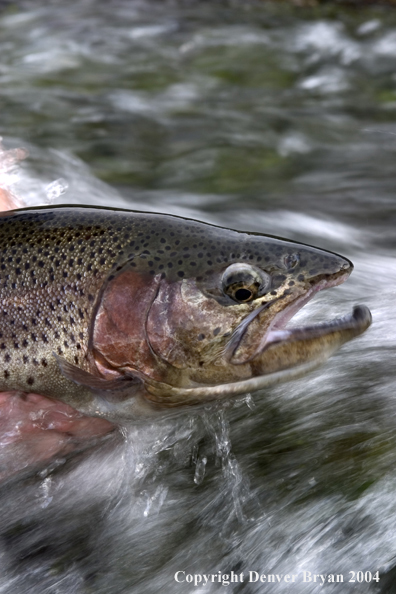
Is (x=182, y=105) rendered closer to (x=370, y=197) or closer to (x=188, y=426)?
(x=370, y=197)

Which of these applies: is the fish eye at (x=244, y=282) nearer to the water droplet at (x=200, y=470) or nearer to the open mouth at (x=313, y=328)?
the open mouth at (x=313, y=328)

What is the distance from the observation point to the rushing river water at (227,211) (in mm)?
2785

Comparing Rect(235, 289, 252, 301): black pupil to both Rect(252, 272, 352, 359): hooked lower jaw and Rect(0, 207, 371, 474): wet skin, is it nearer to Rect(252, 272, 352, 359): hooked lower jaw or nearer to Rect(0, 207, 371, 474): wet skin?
Rect(0, 207, 371, 474): wet skin

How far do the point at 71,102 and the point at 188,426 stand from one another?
20.1ft

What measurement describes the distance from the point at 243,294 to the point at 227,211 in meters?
3.31

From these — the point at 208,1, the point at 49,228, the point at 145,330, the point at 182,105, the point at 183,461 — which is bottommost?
the point at 183,461

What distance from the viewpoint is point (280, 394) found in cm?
341

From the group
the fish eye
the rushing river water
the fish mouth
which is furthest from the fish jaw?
the rushing river water

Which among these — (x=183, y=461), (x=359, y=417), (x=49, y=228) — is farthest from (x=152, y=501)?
(x=49, y=228)

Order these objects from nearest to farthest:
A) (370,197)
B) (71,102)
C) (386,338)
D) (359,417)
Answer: (359,417) → (386,338) → (370,197) → (71,102)

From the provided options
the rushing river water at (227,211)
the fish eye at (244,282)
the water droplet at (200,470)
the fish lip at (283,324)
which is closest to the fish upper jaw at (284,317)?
the fish lip at (283,324)

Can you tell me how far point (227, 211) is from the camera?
5.88 meters

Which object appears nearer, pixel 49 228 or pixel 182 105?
pixel 49 228

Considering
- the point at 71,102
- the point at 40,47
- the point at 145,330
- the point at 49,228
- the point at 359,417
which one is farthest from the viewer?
the point at 40,47
